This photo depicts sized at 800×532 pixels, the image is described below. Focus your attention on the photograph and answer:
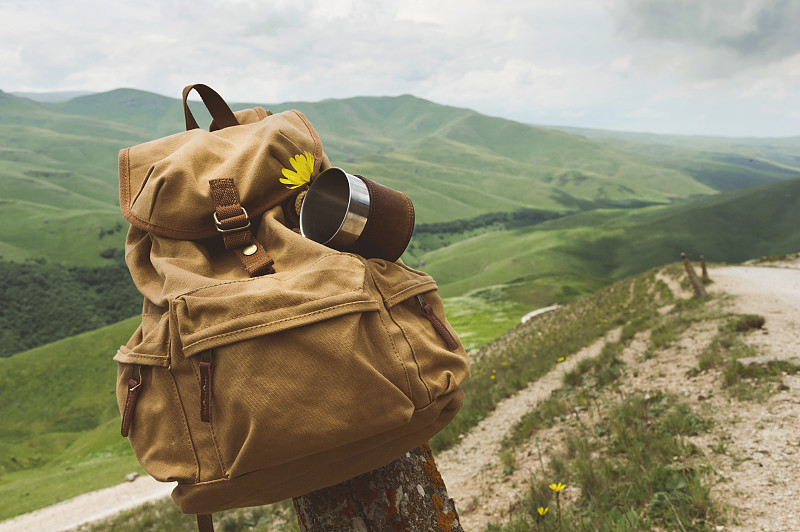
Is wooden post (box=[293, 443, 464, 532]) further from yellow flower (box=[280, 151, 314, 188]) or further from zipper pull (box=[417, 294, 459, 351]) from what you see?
yellow flower (box=[280, 151, 314, 188])

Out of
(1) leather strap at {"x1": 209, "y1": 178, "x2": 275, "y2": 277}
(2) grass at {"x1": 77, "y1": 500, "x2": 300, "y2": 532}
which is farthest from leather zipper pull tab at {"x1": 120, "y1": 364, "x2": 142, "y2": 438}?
(2) grass at {"x1": 77, "y1": 500, "x2": 300, "y2": 532}

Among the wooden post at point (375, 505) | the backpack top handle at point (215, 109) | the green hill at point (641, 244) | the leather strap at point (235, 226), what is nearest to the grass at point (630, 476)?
the wooden post at point (375, 505)

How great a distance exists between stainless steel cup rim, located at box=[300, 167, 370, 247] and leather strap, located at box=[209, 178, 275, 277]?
260 millimetres

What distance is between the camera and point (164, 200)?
2.34 metres

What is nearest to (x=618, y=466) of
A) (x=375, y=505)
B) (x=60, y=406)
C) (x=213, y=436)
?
(x=375, y=505)

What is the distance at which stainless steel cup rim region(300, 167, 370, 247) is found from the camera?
87.4 inches

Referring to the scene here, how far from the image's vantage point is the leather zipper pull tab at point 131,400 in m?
2.06

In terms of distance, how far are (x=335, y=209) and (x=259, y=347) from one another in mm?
829

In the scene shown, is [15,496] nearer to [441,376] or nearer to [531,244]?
[441,376]

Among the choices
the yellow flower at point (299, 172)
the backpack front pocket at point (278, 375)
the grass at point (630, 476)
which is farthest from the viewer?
the grass at point (630, 476)

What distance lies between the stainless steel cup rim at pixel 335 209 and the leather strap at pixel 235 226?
260 millimetres

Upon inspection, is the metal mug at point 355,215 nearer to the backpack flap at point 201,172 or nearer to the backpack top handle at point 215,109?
the backpack flap at point 201,172

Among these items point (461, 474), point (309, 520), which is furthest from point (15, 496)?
point (309, 520)

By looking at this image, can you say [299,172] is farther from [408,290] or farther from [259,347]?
[259,347]
